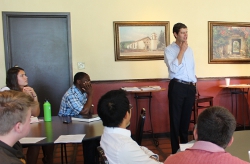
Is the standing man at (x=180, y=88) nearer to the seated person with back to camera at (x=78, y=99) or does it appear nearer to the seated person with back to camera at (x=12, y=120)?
the seated person with back to camera at (x=78, y=99)

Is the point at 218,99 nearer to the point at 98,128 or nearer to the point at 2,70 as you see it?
the point at 98,128

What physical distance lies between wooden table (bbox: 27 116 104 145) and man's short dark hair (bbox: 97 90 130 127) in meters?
0.35

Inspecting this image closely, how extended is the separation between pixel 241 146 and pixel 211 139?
0.57 metres

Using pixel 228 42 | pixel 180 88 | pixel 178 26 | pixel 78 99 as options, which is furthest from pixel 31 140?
pixel 228 42

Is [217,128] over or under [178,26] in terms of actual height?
under

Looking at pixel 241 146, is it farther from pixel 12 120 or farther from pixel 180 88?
pixel 180 88

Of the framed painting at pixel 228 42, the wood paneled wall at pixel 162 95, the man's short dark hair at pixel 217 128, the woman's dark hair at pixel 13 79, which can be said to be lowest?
the wood paneled wall at pixel 162 95

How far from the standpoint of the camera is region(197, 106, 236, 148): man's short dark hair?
3.17ft

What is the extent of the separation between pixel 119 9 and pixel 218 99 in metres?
2.29

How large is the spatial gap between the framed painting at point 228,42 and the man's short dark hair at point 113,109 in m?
3.21

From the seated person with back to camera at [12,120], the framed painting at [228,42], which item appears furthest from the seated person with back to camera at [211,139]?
the framed painting at [228,42]

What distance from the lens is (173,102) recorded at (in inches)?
116

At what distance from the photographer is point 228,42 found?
14.4 feet

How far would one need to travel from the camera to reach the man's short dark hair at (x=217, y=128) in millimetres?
967
